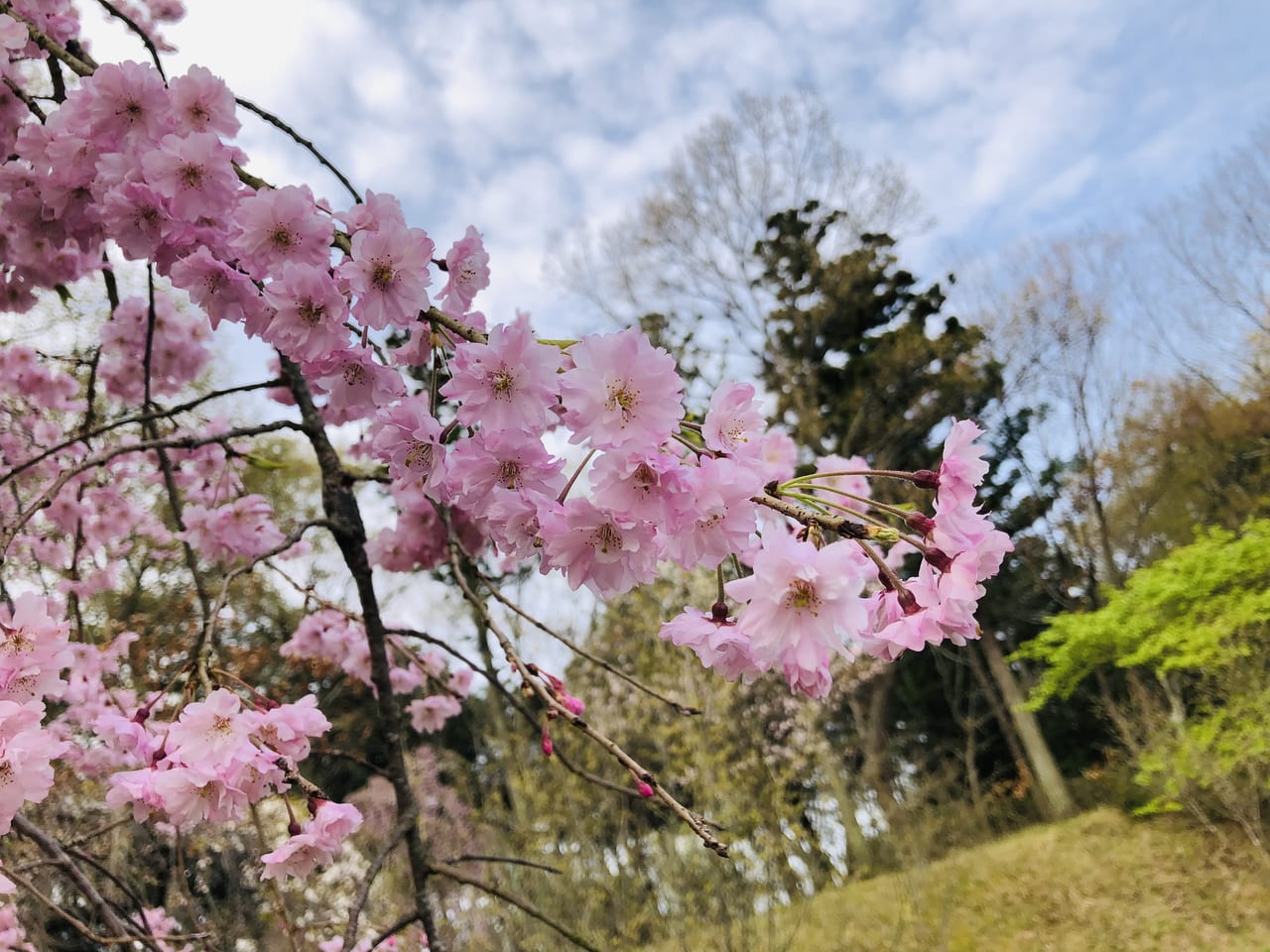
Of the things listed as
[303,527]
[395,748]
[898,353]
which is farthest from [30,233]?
[898,353]

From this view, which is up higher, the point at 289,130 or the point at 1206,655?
the point at 289,130

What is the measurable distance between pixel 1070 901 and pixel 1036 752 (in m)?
4.08

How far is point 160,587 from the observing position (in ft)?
31.1

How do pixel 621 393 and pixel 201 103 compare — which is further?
pixel 201 103

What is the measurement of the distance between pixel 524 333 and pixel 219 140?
525 mm

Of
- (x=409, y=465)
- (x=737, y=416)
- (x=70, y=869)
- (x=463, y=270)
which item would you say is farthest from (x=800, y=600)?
(x=70, y=869)

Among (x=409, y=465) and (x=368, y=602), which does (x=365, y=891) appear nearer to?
(x=368, y=602)

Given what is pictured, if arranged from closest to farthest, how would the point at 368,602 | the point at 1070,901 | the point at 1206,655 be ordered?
the point at 368,602
the point at 1206,655
the point at 1070,901

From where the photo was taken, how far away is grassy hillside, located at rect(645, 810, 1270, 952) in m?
5.99

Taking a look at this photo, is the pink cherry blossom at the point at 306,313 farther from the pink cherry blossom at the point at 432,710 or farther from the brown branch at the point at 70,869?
the pink cherry blossom at the point at 432,710

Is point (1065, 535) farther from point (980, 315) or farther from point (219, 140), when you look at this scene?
point (219, 140)

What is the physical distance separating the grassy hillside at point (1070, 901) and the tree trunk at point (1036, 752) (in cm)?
186

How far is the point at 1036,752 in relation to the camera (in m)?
10.9

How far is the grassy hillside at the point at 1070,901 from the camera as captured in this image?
5.99m
